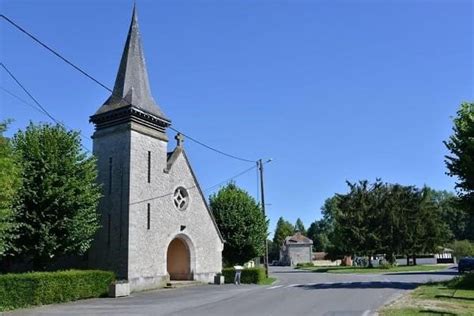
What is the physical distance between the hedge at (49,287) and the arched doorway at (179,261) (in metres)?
8.39

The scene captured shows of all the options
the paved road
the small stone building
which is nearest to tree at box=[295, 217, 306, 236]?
the small stone building

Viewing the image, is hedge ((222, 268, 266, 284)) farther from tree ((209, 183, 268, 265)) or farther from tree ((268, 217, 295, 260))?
tree ((268, 217, 295, 260))

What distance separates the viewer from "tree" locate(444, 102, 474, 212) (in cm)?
2344

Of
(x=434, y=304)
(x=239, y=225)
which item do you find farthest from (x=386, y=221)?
(x=434, y=304)

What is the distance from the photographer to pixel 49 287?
20.1 metres

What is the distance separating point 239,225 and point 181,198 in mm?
7080

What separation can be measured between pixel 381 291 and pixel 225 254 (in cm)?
1675

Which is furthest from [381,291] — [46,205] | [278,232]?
[278,232]

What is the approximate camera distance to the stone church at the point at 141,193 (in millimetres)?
26906

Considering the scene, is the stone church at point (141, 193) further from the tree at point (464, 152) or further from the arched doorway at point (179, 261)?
the tree at point (464, 152)

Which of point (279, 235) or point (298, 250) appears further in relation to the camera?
point (279, 235)

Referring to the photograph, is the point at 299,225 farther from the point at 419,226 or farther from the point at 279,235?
the point at 419,226

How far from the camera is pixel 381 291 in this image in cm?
2273

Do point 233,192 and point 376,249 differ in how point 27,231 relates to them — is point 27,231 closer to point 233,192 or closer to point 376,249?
point 233,192
